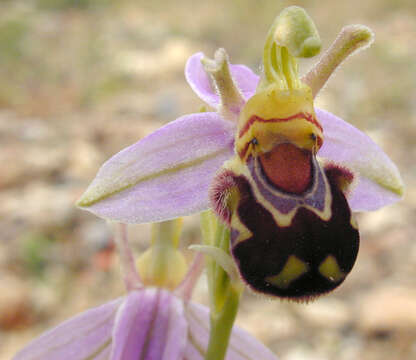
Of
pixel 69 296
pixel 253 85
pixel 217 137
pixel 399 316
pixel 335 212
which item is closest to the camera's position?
pixel 335 212

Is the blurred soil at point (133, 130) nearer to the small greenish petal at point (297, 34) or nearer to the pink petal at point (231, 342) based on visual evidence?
the pink petal at point (231, 342)

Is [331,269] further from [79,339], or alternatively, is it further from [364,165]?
[79,339]

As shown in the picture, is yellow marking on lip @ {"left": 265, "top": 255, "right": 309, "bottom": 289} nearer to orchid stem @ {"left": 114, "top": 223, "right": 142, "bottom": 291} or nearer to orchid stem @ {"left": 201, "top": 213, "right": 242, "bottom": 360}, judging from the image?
orchid stem @ {"left": 201, "top": 213, "right": 242, "bottom": 360}

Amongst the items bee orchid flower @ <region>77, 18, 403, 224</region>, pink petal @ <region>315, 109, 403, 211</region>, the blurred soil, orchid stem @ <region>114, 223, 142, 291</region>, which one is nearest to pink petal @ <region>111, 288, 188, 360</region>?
orchid stem @ <region>114, 223, 142, 291</region>

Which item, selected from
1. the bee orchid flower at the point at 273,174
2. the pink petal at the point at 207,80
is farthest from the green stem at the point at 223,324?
the pink petal at the point at 207,80

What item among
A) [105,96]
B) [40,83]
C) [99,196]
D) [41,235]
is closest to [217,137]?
[99,196]

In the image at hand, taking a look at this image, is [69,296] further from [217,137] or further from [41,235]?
[217,137]
